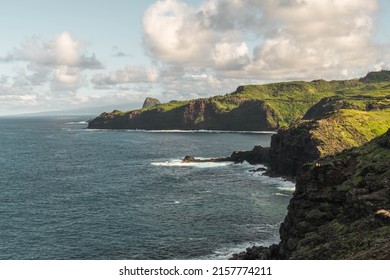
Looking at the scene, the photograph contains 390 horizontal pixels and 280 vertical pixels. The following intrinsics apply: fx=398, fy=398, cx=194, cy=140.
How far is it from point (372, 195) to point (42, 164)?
163580 mm

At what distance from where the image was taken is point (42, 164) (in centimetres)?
18462

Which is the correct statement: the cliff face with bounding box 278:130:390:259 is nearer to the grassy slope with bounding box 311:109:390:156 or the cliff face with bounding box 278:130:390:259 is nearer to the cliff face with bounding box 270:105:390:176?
the cliff face with bounding box 270:105:390:176

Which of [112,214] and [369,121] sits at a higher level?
[369,121]

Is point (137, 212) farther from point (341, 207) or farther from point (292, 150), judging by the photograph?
point (292, 150)

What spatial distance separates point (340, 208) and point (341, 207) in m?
0.20

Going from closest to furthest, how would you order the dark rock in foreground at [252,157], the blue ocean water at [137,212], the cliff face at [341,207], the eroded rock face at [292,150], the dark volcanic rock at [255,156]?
the cliff face at [341,207] < the blue ocean water at [137,212] < the eroded rock face at [292,150] < the dark volcanic rock at [255,156] < the dark rock in foreground at [252,157]

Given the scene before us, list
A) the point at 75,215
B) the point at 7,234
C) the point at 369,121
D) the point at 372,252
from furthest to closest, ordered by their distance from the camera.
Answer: the point at 369,121, the point at 75,215, the point at 7,234, the point at 372,252

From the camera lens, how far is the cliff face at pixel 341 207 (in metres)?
41.5

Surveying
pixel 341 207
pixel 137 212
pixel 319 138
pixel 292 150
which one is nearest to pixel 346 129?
pixel 319 138

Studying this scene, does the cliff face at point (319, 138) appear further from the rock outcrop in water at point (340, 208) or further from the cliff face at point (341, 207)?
the cliff face at point (341, 207)

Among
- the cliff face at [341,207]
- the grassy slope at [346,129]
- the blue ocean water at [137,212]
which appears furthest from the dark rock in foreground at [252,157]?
the cliff face at [341,207]

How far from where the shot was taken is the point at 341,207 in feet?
189
